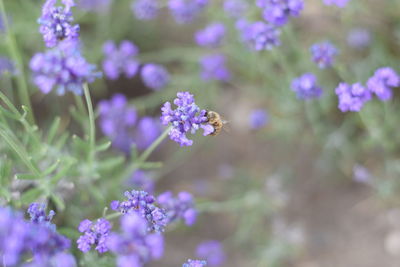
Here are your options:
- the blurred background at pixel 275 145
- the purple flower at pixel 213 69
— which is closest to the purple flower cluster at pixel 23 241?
the blurred background at pixel 275 145

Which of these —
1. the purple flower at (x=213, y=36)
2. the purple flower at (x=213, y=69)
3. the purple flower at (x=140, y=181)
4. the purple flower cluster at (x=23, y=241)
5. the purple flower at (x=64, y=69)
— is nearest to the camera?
the purple flower cluster at (x=23, y=241)

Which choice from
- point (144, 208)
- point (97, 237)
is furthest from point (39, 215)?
point (144, 208)

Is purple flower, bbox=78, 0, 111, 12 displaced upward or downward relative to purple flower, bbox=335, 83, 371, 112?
upward

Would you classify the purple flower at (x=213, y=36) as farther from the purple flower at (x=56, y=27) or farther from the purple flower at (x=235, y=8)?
the purple flower at (x=56, y=27)

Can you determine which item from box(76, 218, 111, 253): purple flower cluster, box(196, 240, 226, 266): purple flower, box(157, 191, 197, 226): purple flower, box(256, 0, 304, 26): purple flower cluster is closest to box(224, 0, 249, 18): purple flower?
box(256, 0, 304, 26): purple flower cluster

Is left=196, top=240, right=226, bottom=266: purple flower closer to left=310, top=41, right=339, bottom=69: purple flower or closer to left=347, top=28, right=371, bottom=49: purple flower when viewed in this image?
left=310, top=41, right=339, bottom=69: purple flower

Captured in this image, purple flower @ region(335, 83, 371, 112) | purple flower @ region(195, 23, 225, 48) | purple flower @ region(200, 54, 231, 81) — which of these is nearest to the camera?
purple flower @ region(335, 83, 371, 112)

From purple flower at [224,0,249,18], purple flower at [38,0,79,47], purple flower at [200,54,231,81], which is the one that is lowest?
purple flower at [38,0,79,47]

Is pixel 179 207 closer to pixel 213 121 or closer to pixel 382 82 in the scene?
pixel 213 121
